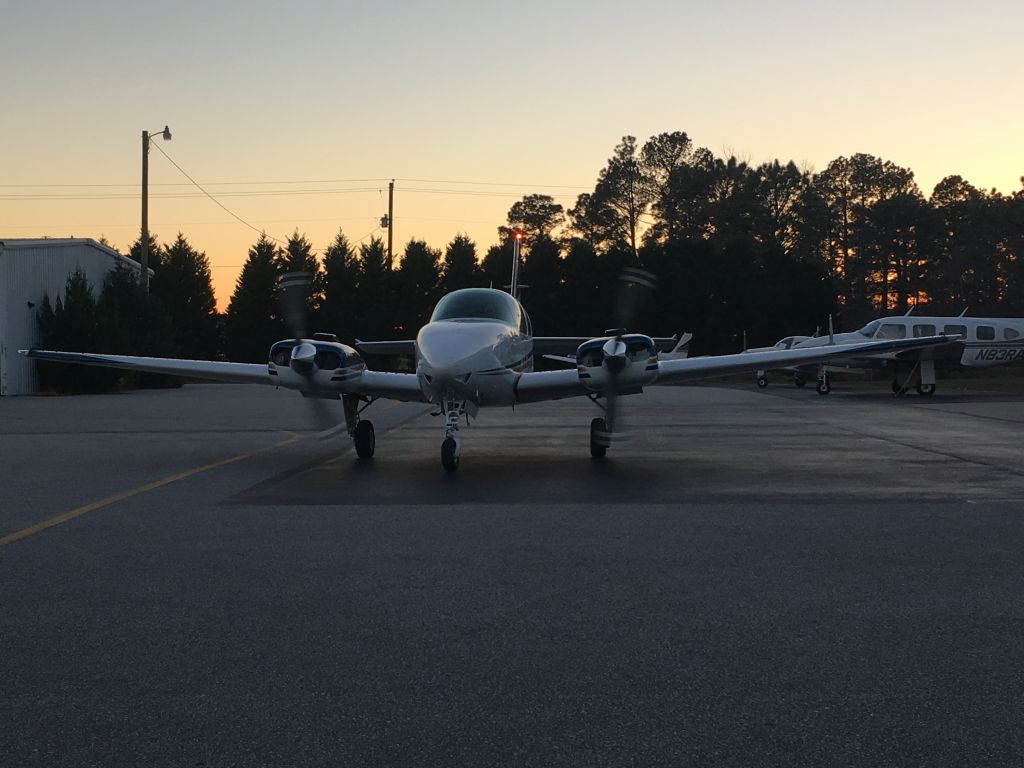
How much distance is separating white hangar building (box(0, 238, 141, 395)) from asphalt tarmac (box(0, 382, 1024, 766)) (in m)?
26.3

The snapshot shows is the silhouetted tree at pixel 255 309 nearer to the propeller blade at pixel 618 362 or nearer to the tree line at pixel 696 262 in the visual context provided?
the tree line at pixel 696 262

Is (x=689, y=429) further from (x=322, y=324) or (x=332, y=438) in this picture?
(x=322, y=324)

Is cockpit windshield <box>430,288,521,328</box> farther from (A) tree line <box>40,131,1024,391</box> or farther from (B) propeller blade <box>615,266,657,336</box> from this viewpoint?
(A) tree line <box>40,131,1024,391</box>

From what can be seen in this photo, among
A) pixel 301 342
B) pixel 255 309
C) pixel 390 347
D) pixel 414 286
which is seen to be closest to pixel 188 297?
pixel 255 309

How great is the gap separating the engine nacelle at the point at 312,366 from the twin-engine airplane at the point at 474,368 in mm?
13

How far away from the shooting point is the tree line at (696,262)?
70.3m

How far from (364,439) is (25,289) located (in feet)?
91.8

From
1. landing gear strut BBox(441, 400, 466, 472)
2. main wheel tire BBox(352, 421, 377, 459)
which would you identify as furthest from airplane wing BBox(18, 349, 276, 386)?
landing gear strut BBox(441, 400, 466, 472)

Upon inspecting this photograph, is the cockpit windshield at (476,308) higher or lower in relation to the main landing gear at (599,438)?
higher

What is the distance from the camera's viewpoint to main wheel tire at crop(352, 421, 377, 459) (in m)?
14.7

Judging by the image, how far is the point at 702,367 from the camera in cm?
1494

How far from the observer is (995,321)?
3972cm

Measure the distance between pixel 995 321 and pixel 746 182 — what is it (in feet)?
135

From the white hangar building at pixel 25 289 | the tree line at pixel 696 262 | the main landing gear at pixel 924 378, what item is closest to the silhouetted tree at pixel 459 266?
the tree line at pixel 696 262
